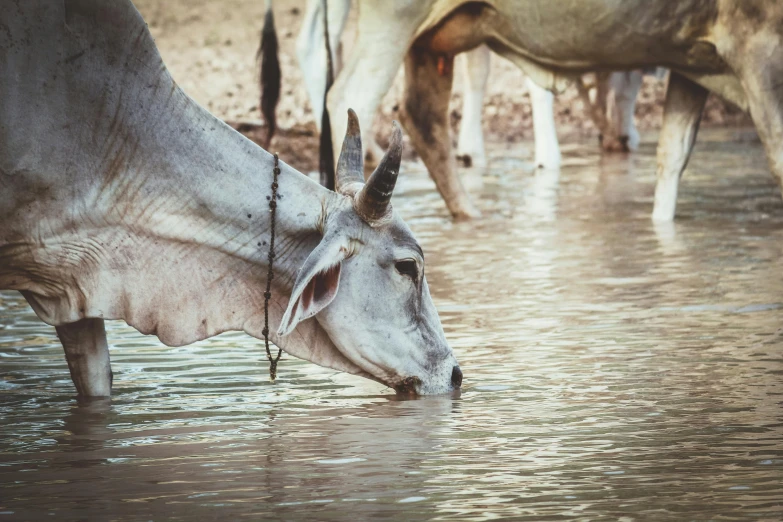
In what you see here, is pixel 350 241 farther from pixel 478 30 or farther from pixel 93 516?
pixel 478 30

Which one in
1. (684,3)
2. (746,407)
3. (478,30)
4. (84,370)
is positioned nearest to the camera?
(746,407)

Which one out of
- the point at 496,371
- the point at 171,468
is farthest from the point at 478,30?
the point at 171,468

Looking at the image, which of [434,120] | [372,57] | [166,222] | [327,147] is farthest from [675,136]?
[166,222]

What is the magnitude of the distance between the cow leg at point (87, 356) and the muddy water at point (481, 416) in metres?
0.07

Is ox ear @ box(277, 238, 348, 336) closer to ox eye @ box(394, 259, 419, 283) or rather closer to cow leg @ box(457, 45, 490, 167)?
ox eye @ box(394, 259, 419, 283)

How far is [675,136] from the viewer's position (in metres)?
9.62

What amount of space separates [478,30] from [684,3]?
133 cm

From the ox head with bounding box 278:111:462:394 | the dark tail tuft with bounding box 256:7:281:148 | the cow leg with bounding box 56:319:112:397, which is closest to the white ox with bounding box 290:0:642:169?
the dark tail tuft with bounding box 256:7:281:148

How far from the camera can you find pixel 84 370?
5117 mm

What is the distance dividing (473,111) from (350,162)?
9.34 meters

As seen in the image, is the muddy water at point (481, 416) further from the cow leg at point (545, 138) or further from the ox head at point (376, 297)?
the cow leg at point (545, 138)

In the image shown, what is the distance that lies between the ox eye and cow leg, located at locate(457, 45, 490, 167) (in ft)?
30.6

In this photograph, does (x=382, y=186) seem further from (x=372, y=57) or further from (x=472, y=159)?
(x=472, y=159)

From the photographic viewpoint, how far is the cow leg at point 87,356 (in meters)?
5.09
